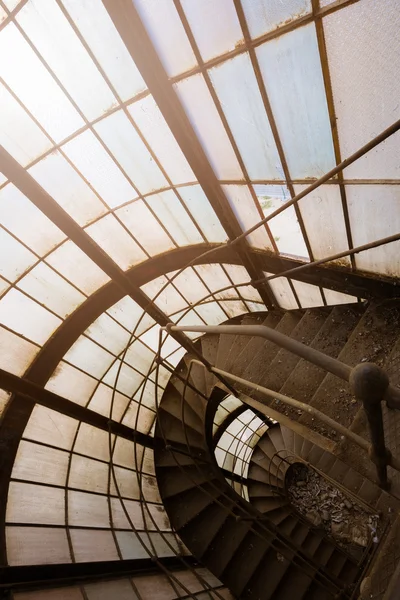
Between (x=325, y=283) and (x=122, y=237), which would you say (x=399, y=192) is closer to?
(x=325, y=283)

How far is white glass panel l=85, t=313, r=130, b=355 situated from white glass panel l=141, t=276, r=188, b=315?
866 mm

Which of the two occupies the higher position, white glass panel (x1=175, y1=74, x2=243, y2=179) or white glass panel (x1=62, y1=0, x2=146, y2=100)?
white glass panel (x1=175, y1=74, x2=243, y2=179)

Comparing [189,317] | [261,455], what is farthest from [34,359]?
[261,455]

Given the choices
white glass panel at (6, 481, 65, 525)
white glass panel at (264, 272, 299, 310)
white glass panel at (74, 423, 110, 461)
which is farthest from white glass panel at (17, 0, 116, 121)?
white glass panel at (6, 481, 65, 525)

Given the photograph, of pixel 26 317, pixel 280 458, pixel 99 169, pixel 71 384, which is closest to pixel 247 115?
pixel 99 169

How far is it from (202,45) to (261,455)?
12483mm

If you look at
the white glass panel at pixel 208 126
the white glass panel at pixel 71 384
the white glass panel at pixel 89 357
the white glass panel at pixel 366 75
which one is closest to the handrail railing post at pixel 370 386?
the white glass panel at pixel 366 75

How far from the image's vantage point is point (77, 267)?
542 cm

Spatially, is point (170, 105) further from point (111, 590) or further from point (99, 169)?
point (111, 590)

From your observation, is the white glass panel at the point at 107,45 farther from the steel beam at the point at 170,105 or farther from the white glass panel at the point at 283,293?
the white glass panel at the point at 283,293

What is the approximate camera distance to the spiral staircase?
3881 millimetres

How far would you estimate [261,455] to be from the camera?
1234 centimetres

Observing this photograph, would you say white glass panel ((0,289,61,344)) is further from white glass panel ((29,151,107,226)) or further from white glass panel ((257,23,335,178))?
white glass panel ((257,23,335,178))

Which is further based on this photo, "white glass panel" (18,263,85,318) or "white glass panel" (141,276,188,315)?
"white glass panel" (141,276,188,315)
